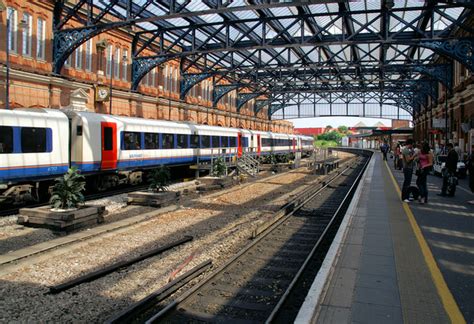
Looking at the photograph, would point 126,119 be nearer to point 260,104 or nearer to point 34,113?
point 34,113

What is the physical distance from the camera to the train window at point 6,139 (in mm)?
11508

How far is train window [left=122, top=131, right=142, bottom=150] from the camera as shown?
56.3 ft

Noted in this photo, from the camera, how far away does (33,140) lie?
12.6 metres

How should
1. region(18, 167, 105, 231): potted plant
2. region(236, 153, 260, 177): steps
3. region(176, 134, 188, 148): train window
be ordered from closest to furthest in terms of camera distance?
region(18, 167, 105, 231): potted plant < region(176, 134, 188, 148): train window < region(236, 153, 260, 177): steps

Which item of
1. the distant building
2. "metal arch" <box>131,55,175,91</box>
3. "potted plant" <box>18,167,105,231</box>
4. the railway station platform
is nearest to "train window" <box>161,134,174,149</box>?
"metal arch" <box>131,55,175,91</box>

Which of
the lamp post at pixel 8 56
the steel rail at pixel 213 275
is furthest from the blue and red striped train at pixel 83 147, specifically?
the steel rail at pixel 213 275

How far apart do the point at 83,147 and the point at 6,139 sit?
296cm

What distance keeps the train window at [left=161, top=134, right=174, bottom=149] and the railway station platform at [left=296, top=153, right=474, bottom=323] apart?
12369 mm

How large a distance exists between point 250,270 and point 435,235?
3.84 m

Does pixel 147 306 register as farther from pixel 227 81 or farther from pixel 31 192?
pixel 227 81

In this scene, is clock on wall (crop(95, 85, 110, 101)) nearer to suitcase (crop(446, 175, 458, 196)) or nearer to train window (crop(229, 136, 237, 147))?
train window (crop(229, 136, 237, 147))

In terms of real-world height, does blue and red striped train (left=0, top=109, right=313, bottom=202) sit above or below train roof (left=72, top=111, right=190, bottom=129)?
below

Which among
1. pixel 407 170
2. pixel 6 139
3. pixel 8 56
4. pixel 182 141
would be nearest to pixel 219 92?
pixel 182 141

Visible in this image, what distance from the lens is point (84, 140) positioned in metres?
14.4
